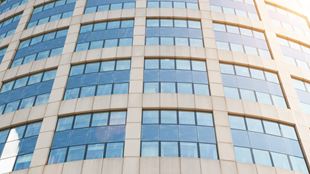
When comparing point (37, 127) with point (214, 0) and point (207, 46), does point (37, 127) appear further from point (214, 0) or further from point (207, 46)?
point (214, 0)

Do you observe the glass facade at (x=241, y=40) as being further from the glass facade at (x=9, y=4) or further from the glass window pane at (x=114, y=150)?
the glass facade at (x=9, y=4)

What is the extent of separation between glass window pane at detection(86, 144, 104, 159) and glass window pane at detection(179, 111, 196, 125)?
5.53 meters

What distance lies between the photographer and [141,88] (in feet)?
81.0

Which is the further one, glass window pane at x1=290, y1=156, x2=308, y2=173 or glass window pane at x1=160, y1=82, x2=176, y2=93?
glass window pane at x1=160, y1=82, x2=176, y2=93

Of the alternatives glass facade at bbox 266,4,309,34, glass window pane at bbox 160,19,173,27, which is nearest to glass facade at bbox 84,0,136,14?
glass window pane at bbox 160,19,173,27

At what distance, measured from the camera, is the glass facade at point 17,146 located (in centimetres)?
2283

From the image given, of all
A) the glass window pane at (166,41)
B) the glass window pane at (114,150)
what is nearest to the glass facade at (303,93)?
the glass window pane at (166,41)

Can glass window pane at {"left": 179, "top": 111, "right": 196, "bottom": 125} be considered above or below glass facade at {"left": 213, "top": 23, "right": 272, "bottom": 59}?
below

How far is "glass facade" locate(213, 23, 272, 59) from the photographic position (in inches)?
1117

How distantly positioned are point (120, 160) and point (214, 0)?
1828 centimetres

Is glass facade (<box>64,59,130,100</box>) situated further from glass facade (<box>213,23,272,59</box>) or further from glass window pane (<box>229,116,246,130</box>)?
glass facade (<box>213,23,272,59</box>)

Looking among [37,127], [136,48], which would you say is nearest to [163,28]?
[136,48]

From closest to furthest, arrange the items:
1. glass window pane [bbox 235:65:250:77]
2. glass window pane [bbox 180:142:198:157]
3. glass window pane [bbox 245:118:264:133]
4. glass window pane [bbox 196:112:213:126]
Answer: glass window pane [bbox 180:142:198:157]
glass window pane [bbox 196:112:213:126]
glass window pane [bbox 245:118:264:133]
glass window pane [bbox 235:65:250:77]

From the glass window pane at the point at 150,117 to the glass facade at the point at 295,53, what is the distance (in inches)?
510
